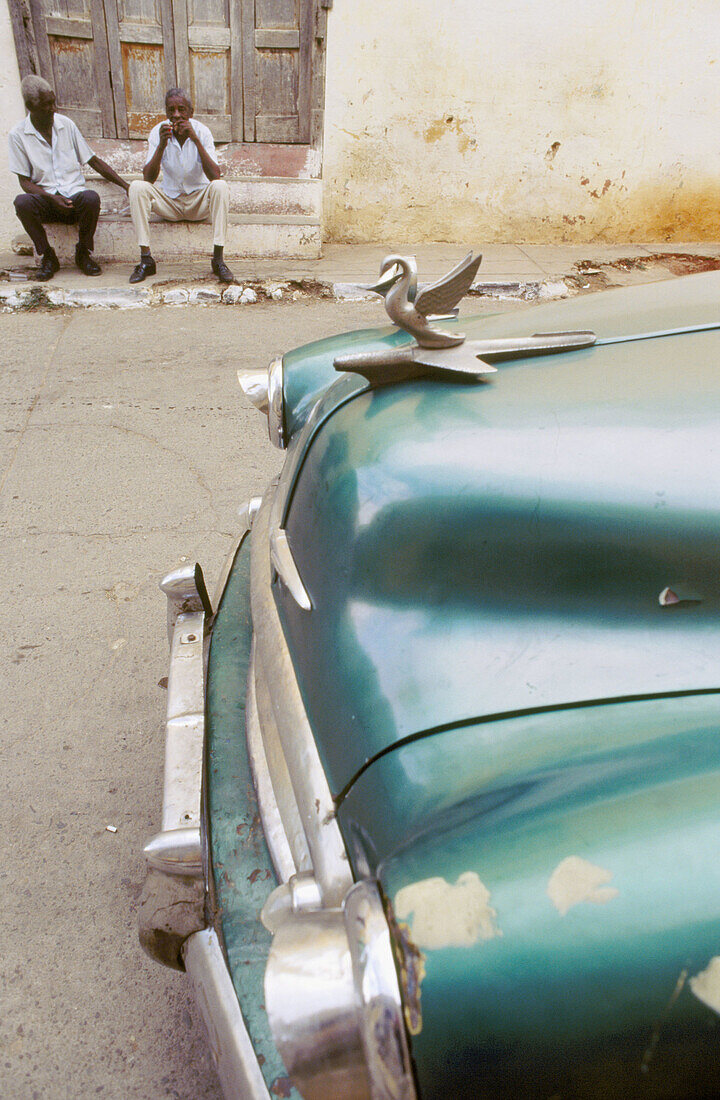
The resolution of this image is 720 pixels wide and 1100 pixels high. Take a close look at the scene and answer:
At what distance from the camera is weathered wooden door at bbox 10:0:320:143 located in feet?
19.6

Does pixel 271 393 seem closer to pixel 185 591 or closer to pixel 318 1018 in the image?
pixel 185 591

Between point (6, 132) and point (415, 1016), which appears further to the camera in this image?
point (6, 132)

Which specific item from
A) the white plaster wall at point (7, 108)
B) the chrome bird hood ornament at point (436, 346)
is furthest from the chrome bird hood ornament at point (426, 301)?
the white plaster wall at point (7, 108)

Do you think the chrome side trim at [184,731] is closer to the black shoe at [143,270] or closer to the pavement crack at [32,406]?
the pavement crack at [32,406]

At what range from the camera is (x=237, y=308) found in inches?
217

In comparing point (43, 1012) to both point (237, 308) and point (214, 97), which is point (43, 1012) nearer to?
point (237, 308)

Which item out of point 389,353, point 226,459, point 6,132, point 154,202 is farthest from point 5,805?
point 6,132

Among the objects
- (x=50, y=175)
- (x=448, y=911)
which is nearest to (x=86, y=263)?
(x=50, y=175)

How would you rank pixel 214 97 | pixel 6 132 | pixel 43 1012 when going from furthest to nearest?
1. pixel 214 97
2. pixel 6 132
3. pixel 43 1012

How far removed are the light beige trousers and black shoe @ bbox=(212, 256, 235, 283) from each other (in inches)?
5.9

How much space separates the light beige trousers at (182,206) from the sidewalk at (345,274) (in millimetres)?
317

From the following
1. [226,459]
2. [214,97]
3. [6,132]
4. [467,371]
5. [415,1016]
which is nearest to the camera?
[415,1016]

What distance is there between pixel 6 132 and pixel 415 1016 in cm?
672

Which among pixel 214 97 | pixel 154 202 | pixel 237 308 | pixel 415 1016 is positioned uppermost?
pixel 415 1016
